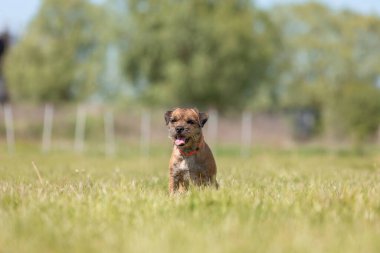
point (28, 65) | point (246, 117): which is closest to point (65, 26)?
point (28, 65)

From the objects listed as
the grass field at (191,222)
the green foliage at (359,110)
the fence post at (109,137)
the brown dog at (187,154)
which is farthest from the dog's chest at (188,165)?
the green foliage at (359,110)

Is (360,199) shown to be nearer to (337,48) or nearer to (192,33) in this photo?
(192,33)

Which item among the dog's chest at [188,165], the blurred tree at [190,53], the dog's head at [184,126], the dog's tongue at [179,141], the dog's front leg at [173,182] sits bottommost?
the dog's front leg at [173,182]

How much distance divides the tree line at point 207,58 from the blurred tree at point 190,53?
68 millimetres

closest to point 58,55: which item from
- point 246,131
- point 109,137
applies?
point 109,137

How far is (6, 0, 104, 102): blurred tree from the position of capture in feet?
174

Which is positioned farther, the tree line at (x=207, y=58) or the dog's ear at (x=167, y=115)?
the tree line at (x=207, y=58)

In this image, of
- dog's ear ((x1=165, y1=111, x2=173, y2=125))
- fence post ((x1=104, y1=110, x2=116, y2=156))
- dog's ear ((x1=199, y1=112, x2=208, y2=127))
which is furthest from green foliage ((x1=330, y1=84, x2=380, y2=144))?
dog's ear ((x1=165, y1=111, x2=173, y2=125))

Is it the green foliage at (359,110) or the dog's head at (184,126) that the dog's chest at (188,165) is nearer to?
the dog's head at (184,126)

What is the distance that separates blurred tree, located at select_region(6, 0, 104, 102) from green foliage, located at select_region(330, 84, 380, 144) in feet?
82.0

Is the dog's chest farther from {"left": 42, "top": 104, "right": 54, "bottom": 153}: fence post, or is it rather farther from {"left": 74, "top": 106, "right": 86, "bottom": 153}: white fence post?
{"left": 74, "top": 106, "right": 86, "bottom": 153}: white fence post

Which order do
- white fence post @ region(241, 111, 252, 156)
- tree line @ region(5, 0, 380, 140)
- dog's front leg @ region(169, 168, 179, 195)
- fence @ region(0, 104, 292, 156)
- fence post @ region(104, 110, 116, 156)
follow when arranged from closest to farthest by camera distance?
1. dog's front leg @ region(169, 168, 179, 195)
2. fence post @ region(104, 110, 116, 156)
3. white fence post @ region(241, 111, 252, 156)
4. fence @ region(0, 104, 292, 156)
5. tree line @ region(5, 0, 380, 140)

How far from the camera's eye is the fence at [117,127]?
33531 millimetres

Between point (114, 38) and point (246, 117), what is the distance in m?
10.7
